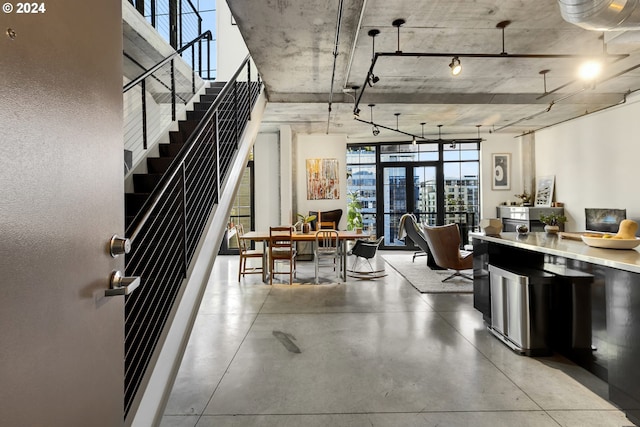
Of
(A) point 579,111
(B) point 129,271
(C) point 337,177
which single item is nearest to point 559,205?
(A) point 579,111

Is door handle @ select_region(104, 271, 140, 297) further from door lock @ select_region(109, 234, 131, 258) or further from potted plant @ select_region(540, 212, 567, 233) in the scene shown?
potted plant @ select_region(540, 212, 567, 233)

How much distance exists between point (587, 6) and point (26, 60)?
12.2 ft

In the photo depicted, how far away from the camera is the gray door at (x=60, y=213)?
73 centimetres

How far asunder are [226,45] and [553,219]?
9602 millimetres

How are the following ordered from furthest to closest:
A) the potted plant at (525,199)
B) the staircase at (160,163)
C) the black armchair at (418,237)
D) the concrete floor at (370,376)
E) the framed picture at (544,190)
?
the potted plant at (525,199)
the framed picture at (544,190)
the black armchair at (418,237)
the staircase at (160,163)
the concrete floor at (370,376)

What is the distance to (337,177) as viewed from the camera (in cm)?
972

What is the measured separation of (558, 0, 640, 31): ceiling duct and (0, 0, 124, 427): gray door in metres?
3.47

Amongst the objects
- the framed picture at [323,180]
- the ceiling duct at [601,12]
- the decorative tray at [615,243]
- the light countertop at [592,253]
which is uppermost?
the ceiling duct at [601,12]

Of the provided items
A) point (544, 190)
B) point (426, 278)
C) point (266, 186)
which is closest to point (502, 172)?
point (544, 190)

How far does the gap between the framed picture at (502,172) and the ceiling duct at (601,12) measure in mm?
7450

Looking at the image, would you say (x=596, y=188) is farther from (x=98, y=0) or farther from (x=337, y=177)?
(x=98, y=0)

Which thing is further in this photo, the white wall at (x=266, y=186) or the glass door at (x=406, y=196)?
the glass door at (x=406, y=196)

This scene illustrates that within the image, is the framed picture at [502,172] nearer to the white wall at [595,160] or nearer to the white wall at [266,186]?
the white wall at [595,160]

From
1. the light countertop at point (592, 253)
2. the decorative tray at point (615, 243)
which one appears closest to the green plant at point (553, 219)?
the light countertop at point (592, 253)
